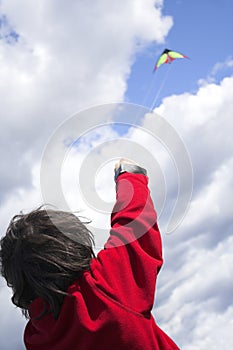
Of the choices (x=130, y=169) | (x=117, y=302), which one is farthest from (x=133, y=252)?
(x=130, y=169)

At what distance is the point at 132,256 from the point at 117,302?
0.35 metres

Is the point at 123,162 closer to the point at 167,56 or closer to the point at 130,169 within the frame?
the point at 130,169

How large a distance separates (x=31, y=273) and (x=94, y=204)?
69cm

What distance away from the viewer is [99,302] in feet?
11.1

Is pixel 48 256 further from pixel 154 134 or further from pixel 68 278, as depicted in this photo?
pixel 154 134

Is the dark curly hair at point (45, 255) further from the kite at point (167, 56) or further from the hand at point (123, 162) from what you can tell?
the kite at point (167, 56)

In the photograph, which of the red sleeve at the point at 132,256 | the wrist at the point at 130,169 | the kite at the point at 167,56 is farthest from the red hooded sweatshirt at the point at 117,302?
the kite at the point at 167,56

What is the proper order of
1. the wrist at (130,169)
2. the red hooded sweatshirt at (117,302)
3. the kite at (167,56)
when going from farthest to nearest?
the kite at (167,56) → the wrist at (130,169) → the red hooded sweatshirt at (117,302)

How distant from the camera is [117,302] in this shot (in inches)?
132

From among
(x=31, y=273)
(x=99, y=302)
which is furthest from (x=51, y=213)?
(x=99, y=302)

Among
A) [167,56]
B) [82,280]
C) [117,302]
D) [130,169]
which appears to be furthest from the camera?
[167,56]

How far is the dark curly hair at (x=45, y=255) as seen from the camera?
3.41 m

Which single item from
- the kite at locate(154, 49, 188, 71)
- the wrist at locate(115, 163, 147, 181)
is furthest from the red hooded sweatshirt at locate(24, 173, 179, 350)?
the kite at locate(154, 49, 188, 71)

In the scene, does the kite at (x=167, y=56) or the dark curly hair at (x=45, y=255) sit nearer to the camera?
the dark curly hair at (x=45, y=255)
